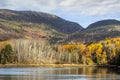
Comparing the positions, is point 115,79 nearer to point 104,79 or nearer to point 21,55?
point 104,79

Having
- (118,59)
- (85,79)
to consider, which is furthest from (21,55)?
(85,79)

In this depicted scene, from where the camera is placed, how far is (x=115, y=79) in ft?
276

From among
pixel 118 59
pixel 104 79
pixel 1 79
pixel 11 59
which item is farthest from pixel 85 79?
pixel 11 59

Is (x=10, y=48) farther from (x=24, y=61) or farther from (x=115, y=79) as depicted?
(x=115, y=79)

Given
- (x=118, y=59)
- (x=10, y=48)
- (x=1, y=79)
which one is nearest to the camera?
(x=1, y=79)

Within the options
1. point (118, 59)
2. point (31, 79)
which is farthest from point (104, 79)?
point (118, 59)

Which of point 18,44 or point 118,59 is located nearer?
point 118,59

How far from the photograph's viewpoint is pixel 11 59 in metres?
191

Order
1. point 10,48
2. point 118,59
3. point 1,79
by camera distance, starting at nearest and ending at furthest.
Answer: point 1,79, point 118,59, point 10,48

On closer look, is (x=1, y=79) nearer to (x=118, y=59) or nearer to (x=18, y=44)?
(x=118, y=59)

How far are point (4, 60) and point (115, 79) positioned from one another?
111 m

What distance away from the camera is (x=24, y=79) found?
264ft

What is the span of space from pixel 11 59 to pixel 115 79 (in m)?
113

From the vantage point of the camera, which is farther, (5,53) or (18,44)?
(18,44)
